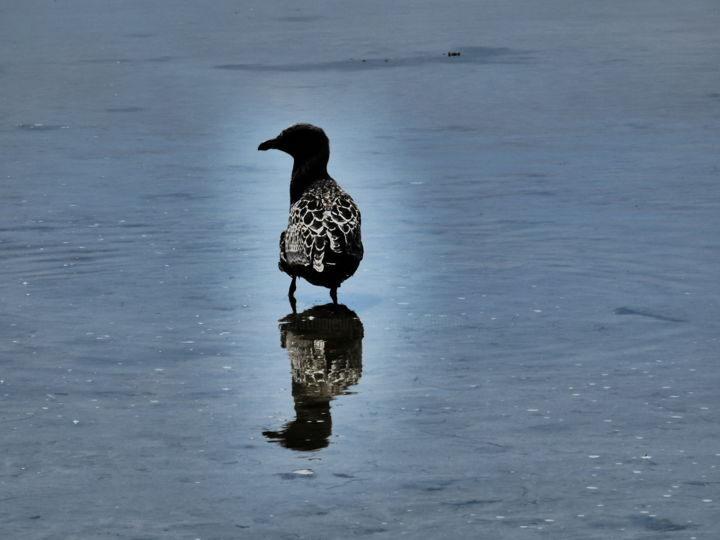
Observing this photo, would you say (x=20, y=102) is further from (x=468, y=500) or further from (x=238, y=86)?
(x=468, y=500)

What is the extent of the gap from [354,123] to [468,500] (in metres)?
13.4

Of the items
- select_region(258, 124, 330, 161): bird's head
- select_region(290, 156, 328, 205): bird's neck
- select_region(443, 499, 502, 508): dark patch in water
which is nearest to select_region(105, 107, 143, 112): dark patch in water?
select_region(258, 124, 330, 161): bird's head

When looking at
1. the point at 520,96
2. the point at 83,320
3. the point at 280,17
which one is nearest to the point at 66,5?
the point at 280,17

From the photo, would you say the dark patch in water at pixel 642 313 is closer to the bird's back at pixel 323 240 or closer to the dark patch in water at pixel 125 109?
the bird's back at pixel 323 240

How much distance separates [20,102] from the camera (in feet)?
72.8

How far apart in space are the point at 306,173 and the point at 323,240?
1430 mm

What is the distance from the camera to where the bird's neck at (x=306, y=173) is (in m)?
12.1

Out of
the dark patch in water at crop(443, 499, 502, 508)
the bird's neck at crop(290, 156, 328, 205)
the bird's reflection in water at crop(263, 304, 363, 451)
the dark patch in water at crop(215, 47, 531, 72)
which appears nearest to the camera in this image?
the dark patch in water at crop(443, 499, 502, 508)

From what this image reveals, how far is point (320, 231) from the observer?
1084 cm

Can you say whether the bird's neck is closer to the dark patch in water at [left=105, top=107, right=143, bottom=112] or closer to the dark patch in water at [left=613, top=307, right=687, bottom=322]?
the dark patch in water at [left=613, top=307, right=687, bottom=322]

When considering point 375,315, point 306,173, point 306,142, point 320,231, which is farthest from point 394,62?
point 375,315

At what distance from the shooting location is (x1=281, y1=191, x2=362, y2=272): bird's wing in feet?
35.2

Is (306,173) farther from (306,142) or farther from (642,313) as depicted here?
(642,313)

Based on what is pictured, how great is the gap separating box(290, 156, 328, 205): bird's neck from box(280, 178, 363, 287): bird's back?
64 cm
